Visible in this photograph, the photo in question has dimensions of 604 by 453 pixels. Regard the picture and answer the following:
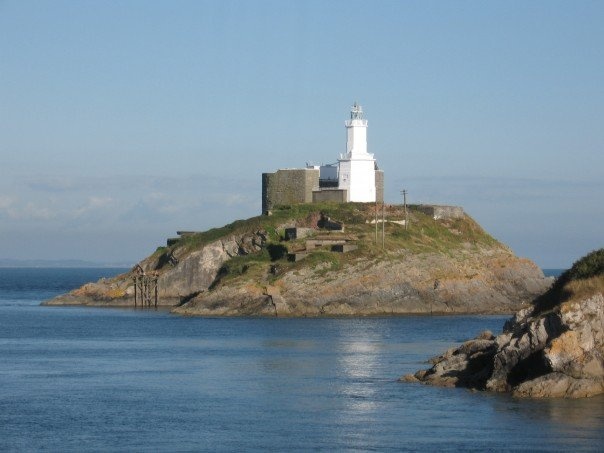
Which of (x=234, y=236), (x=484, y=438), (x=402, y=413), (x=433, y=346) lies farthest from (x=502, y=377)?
(x=234, y=236)

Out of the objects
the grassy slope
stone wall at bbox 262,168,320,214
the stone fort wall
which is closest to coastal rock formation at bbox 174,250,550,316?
the grassy slope

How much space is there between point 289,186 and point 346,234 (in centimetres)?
1286

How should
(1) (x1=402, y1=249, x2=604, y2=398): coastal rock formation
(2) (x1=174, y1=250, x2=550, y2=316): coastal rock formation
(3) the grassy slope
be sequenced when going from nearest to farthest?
1. (1) (x1=402, y1=249, x2=604, y2=398): coastal rock formation
2. (2) (x1=174, y1=250, x2=550, y2=316): coastal rock formation
3. (3) the grassy slope

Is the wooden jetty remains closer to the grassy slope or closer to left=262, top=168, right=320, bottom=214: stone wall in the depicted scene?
the grassy slope

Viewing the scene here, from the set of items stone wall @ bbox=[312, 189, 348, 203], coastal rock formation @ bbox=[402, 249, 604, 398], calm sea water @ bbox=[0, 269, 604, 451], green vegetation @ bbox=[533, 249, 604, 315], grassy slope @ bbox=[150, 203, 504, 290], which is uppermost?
stone wall @ bbox=[312, 189, 348, 203]

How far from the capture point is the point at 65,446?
28.5 meters

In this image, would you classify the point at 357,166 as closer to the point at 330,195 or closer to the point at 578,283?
the point at 330,195

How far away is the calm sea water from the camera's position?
2895 centimetres

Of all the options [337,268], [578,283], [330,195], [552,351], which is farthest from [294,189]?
[552,351]

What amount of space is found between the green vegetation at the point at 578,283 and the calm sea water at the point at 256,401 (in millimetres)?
4029

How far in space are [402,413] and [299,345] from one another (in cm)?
2088

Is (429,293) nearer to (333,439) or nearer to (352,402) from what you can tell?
(352,402)

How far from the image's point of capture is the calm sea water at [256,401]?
28953mm

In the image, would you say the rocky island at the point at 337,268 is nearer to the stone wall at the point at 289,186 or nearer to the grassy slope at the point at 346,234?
the grassy slope at the point at 346,234
